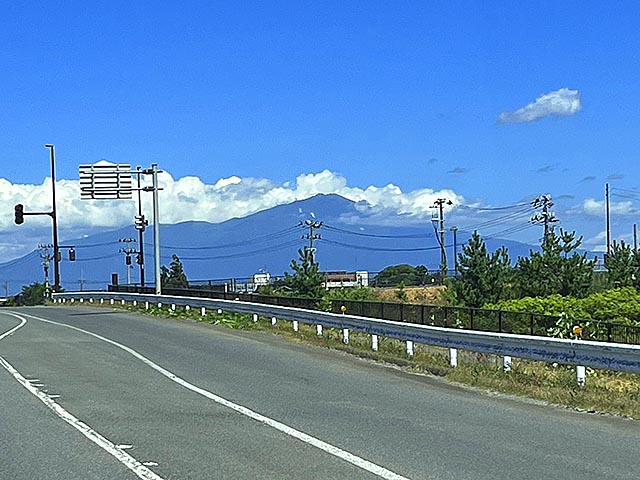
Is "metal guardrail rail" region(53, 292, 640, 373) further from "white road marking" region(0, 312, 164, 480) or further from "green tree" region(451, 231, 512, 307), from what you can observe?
"green tree" region(451, 231, 512, 307)

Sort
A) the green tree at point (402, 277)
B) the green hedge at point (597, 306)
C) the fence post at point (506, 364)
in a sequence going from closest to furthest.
Result: the fence post at point (506, 364) < the green hedge at point (597, 306) < the green tree at point (402, 277)

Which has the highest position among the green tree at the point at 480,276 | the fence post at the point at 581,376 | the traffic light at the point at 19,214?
the traffic light at the point at 19,214

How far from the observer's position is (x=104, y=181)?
151 ft

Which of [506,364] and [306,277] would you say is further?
[306,277]

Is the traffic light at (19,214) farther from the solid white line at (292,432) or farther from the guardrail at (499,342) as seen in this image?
the solid white line at (292,432)

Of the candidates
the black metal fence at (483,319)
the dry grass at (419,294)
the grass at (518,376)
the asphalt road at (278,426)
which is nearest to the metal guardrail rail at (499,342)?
the grass at (518,376)

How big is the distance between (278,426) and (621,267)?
1985 inches

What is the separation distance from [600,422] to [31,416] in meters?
7.65

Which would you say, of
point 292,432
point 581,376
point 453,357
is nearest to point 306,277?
point 453,357

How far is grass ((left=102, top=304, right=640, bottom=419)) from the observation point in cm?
1466

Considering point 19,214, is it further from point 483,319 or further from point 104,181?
point 483,319

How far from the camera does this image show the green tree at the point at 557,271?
174ft

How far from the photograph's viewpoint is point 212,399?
1520cm

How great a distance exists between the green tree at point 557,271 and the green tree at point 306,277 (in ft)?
38.9
